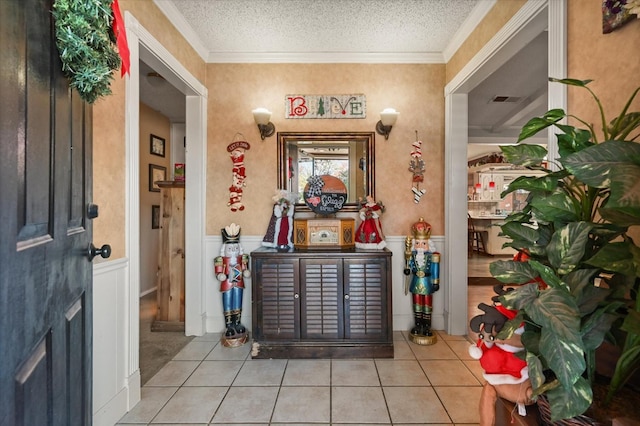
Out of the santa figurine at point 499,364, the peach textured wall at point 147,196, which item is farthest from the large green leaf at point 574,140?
the peach textured wall at point 147,196

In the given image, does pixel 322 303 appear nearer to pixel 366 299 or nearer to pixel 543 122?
pixel 366 299

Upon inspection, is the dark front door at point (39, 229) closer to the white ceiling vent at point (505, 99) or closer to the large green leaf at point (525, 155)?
the large green leaf at point (525, 155)

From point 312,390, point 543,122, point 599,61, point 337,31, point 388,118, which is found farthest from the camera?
point 388,118

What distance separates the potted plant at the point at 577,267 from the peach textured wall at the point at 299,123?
6.32 feet

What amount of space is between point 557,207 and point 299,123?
2.38 metres

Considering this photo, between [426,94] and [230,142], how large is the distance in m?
1.96

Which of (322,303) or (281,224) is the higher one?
(281,224)

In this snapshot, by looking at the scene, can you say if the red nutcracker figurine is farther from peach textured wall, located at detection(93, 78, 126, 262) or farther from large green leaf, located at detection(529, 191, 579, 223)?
large green leaf, located at detection(529, 191, 579, 223)

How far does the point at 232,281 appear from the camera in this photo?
8.57 feet

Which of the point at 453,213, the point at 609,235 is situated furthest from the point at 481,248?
the point at 609,235

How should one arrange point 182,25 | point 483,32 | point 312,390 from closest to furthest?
point 312,390 → point 483,32 → point 182,25

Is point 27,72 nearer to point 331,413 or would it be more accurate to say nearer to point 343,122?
point 331,413

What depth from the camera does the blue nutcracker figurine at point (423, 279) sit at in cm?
262

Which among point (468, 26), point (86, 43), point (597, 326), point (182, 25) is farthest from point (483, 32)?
point (86, 43)
